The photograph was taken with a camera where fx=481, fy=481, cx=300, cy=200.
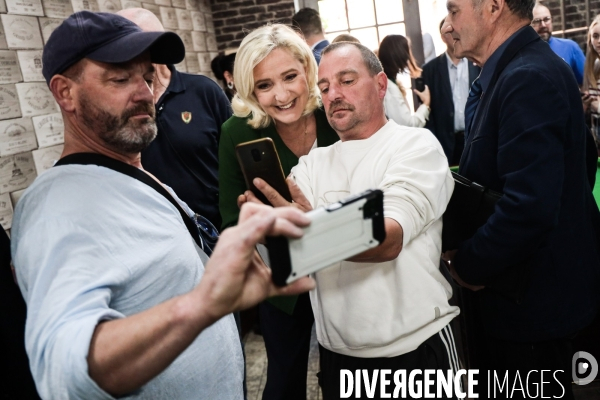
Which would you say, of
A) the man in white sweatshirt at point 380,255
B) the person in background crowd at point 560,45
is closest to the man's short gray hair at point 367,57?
the man in white sweatshirt at point 380,255

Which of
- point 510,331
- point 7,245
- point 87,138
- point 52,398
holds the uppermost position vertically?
point 87,138

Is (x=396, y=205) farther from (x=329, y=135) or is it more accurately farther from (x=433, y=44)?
(x=433, y=44)

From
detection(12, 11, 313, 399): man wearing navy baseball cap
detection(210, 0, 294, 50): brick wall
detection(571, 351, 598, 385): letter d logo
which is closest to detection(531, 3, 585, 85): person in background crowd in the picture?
detection(210, 0, 294, 50): brick wall

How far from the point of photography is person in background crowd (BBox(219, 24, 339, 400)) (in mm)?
1688

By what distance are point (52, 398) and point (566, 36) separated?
5.88 meters

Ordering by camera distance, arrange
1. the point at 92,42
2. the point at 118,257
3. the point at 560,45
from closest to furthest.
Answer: the point at 118,257 → the point at 92,42 → the point at 560,45

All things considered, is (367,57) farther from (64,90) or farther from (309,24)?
(309,24)

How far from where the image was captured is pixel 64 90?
3.15ft

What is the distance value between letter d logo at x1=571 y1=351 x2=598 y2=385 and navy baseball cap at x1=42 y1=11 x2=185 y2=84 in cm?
205

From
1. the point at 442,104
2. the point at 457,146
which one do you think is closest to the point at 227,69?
the point at 442,104

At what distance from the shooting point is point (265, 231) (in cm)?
64

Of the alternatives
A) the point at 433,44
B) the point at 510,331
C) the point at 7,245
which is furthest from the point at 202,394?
the point at 433,44

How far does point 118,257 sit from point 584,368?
6.97 feet

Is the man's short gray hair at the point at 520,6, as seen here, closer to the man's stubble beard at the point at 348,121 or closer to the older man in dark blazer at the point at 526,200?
the older man in dark blazer at the point at 526,200
